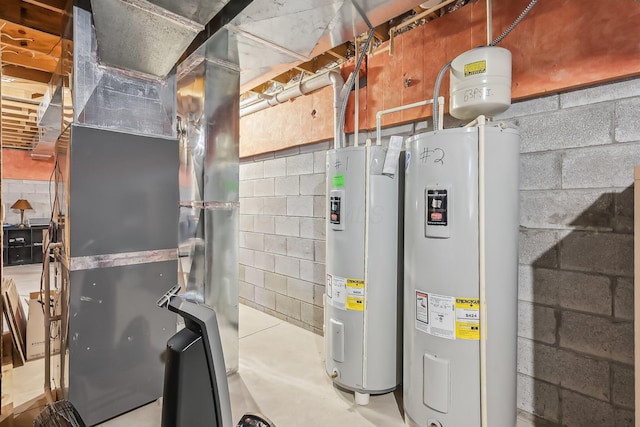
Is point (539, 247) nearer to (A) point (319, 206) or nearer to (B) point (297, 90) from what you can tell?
(A) point (319, 206)

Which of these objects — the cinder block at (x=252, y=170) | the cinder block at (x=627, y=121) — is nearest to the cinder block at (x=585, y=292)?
the cinder block at (x=627, y=121)

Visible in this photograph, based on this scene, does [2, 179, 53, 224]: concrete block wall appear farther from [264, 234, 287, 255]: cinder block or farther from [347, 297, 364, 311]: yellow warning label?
[347, 297, 364, 311]: yellow warning label

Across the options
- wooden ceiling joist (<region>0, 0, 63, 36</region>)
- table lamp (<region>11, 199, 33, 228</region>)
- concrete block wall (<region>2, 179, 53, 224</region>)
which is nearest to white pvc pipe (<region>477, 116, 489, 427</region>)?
wooden ceiling joist (<region>0, 0, 63, 36</region>)

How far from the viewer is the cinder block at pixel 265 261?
146 inches

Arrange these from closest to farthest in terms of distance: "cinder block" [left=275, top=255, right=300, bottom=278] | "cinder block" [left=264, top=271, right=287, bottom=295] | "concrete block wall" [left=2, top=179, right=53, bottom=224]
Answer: "cinder block" [left=275, top=255, right=300, bottom=278]
"cinder block" [left=264, top=271, right=287, bottom=295]
"concrete block wall" [left=2, top=179, right=53, bottom=224]

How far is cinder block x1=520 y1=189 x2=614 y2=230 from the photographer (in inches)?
63.9

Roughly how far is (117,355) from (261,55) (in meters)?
2.10

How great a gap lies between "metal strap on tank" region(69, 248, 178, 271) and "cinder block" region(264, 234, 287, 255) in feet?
4.79

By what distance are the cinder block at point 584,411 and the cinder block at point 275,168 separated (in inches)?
111

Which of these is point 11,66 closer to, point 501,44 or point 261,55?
point 261,55

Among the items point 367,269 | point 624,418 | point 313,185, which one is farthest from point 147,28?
point 624,418

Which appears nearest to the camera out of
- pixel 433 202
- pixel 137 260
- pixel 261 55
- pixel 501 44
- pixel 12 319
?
pixel 433 202

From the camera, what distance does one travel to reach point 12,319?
263cm

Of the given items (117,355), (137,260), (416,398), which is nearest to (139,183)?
(137,260)
